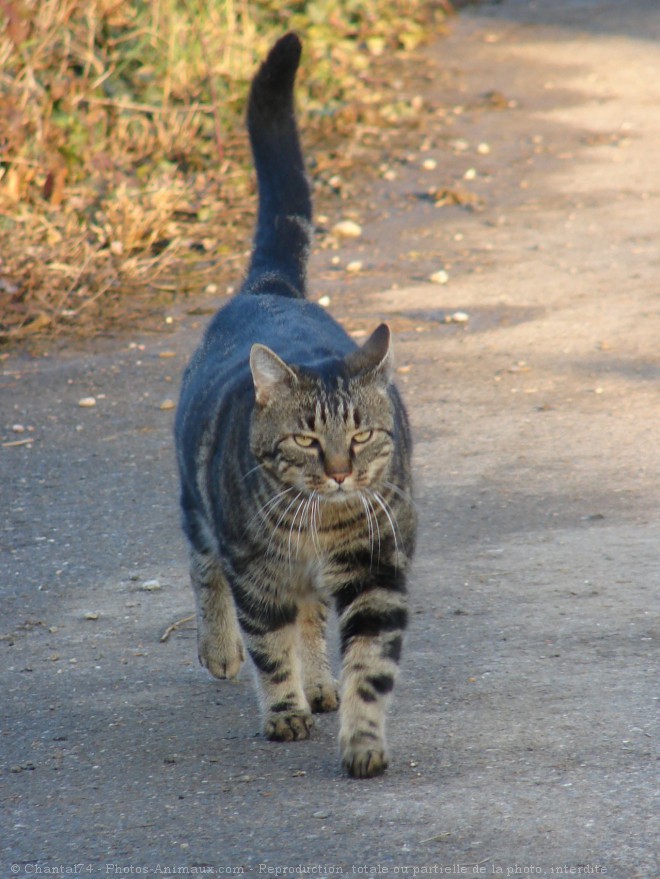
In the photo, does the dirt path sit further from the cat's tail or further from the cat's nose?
the cat's tail

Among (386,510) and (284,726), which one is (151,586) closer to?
(284,726)

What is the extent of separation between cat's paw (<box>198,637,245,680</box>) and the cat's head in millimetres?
772

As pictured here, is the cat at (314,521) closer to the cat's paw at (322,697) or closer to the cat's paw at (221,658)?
the cat's paw at (322,697)

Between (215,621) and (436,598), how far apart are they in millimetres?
753

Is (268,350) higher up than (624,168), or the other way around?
(268,350)

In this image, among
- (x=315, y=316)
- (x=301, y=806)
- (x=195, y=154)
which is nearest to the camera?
(x=301, y=806)

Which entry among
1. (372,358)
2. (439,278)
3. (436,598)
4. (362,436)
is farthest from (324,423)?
(439,278)

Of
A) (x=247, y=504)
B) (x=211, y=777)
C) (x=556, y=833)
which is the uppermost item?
(x=247, y=504)

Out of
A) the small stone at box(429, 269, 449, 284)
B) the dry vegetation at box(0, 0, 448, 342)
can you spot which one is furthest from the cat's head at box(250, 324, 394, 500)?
the small stone at box(429, 269, 449, 284)

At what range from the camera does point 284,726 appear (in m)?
3.79

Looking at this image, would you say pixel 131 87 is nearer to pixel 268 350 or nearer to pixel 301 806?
pixel 268 350

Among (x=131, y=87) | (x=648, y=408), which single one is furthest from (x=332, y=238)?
(x=648, y=408)

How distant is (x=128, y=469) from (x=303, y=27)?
6.72m

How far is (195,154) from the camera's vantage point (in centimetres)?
944
